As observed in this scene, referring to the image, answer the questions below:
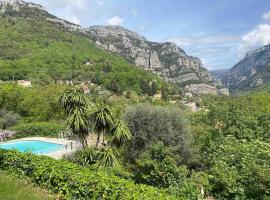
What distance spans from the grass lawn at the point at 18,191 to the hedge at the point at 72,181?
1.38 ft

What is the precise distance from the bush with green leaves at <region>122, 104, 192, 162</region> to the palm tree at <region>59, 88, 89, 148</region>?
9.73ft

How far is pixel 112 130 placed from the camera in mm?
17359

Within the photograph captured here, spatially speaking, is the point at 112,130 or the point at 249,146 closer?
the point at 249,146

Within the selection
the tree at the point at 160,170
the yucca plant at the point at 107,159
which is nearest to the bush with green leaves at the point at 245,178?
the tree at the point at 160,170

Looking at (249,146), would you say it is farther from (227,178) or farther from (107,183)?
(107,183)

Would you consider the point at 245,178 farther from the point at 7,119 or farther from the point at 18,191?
the point at 7,119

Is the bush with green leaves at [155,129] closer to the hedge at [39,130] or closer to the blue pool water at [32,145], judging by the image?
the blue pool water at [32,145]

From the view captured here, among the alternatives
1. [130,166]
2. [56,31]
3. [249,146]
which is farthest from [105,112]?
[56,31]

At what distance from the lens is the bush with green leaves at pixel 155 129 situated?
788 inches

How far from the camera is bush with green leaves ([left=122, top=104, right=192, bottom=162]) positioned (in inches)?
788

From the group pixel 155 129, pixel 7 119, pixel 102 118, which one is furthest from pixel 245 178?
pixel 7 119


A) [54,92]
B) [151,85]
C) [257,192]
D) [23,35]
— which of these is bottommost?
[257,192]

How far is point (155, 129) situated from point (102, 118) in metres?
4.39

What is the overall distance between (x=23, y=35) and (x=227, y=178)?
12242cm
